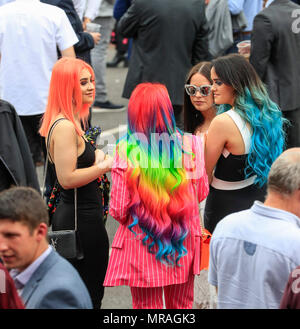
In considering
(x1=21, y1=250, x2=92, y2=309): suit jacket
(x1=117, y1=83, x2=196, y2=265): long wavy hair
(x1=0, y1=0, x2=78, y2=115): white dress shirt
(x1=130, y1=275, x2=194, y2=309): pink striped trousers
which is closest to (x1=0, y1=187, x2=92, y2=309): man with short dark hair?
(x1=21, y1=250, x2=92, y2=309): suit jacket

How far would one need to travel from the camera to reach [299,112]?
6.30m

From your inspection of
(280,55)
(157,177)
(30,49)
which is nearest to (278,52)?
(280,55)

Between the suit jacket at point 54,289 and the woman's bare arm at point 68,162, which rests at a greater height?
the suit jacket at point 54,289

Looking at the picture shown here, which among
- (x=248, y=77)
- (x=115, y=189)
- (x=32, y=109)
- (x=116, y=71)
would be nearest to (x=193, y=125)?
(x=248, y=77)

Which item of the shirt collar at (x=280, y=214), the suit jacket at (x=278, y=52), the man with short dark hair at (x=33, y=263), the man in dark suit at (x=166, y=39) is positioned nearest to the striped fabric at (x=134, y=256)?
the shirt collar at (x=280, y=214)

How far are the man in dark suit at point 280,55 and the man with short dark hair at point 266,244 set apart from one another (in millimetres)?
3415

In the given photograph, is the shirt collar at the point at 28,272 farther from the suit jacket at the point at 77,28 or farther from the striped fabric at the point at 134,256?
the suit jacket at the point at 77,28

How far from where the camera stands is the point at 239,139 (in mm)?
3723

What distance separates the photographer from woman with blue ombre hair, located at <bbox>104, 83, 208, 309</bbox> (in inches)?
126

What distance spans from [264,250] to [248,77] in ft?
5.30

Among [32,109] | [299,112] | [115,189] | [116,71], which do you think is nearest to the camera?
[115,189]

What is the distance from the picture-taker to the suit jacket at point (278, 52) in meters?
5.82

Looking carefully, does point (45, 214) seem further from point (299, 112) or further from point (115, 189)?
point (299, 112)

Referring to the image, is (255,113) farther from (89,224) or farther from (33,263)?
(33,263)
